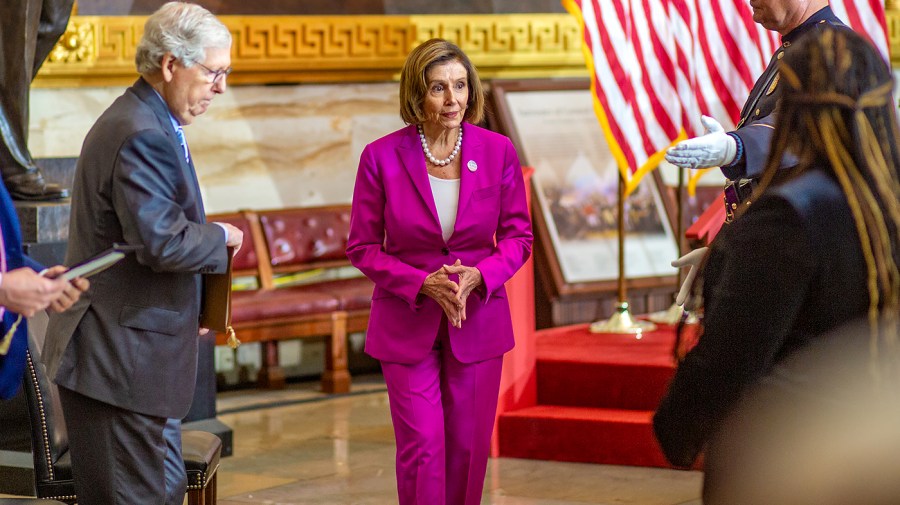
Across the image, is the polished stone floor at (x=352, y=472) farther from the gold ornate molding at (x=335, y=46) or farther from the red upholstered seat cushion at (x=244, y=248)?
the gold ornate molding at (x=335, y=46)

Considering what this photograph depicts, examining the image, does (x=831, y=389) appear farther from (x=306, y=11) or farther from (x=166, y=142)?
(x=306, y=11)

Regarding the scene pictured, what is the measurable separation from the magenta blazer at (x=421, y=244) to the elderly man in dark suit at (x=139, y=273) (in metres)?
0.90

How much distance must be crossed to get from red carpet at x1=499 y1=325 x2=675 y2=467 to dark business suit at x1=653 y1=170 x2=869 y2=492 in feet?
11.6

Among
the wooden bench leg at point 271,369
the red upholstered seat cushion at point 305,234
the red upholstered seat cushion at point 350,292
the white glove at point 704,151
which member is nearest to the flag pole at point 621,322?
the red upholstered seat cushion at point 350,292

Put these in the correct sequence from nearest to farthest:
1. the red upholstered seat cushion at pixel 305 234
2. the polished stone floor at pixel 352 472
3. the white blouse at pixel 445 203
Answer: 1. the white blouse at pixel 445 203
2. the polished stone floor at pixel 352 472
3. the red upholstered seat cushion at pixel 305 234

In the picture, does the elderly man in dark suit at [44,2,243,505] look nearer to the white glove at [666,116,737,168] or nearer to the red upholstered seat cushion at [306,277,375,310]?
the white glove at [666,116,737,168]

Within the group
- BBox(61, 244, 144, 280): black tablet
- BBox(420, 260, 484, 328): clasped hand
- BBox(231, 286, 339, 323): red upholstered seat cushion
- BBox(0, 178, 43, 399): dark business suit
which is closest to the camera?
BBox(61, 244, 144, 280): black tablet

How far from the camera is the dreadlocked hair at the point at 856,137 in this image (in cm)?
228


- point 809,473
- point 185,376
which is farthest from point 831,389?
point 185,376

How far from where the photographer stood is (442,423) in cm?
415

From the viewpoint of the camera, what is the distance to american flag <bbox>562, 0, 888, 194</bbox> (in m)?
7.09

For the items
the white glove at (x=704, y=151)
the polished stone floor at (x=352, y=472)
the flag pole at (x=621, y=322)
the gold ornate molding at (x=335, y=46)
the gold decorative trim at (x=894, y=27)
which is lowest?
the polished stone floor at (x=352, y=472)

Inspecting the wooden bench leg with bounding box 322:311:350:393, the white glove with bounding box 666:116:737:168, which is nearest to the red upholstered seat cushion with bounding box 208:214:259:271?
the wooden bench leg with bounding box 322:311:350:393

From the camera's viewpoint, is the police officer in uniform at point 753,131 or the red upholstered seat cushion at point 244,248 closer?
the police officer in uniform at point 753,131
